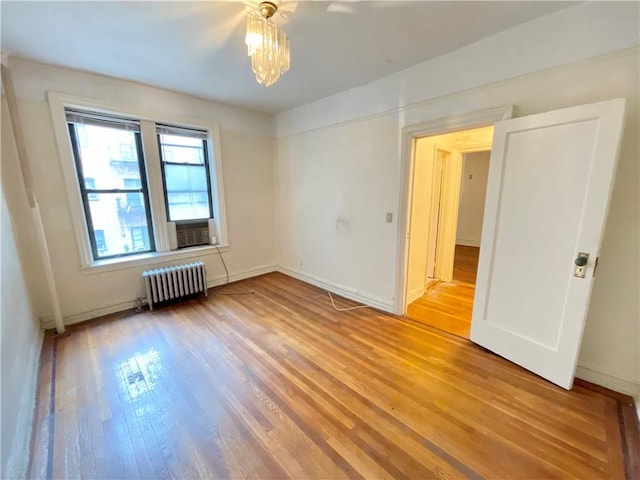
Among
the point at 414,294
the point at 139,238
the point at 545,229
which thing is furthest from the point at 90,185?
the point at 545,229

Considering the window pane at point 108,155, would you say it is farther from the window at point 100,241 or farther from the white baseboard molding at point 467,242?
the white baseboard molding at point 467,242

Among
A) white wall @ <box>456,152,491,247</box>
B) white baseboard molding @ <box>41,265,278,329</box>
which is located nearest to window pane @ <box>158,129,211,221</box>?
Result: white baseboard molding @ <box>41,265,278,329</box>

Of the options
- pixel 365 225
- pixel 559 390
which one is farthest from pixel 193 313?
pixel 559 390

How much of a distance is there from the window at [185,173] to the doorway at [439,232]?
293cm

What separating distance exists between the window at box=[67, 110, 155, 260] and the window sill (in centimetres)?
16

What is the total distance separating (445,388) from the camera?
1913 millimetres

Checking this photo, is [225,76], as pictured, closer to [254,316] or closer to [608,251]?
[254,316]

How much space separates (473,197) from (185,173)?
6529 mm

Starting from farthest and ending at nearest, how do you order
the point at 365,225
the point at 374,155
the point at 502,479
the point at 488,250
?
the point at 365,225, the point at 374,155, the point at 488,250, the point at 502,479

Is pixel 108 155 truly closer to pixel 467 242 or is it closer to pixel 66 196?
pixel 66 196

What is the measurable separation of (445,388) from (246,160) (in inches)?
150

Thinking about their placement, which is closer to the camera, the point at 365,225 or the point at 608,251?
the point at 608,251

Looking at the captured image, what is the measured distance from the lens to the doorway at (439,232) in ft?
9.95

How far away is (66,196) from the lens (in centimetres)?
270
